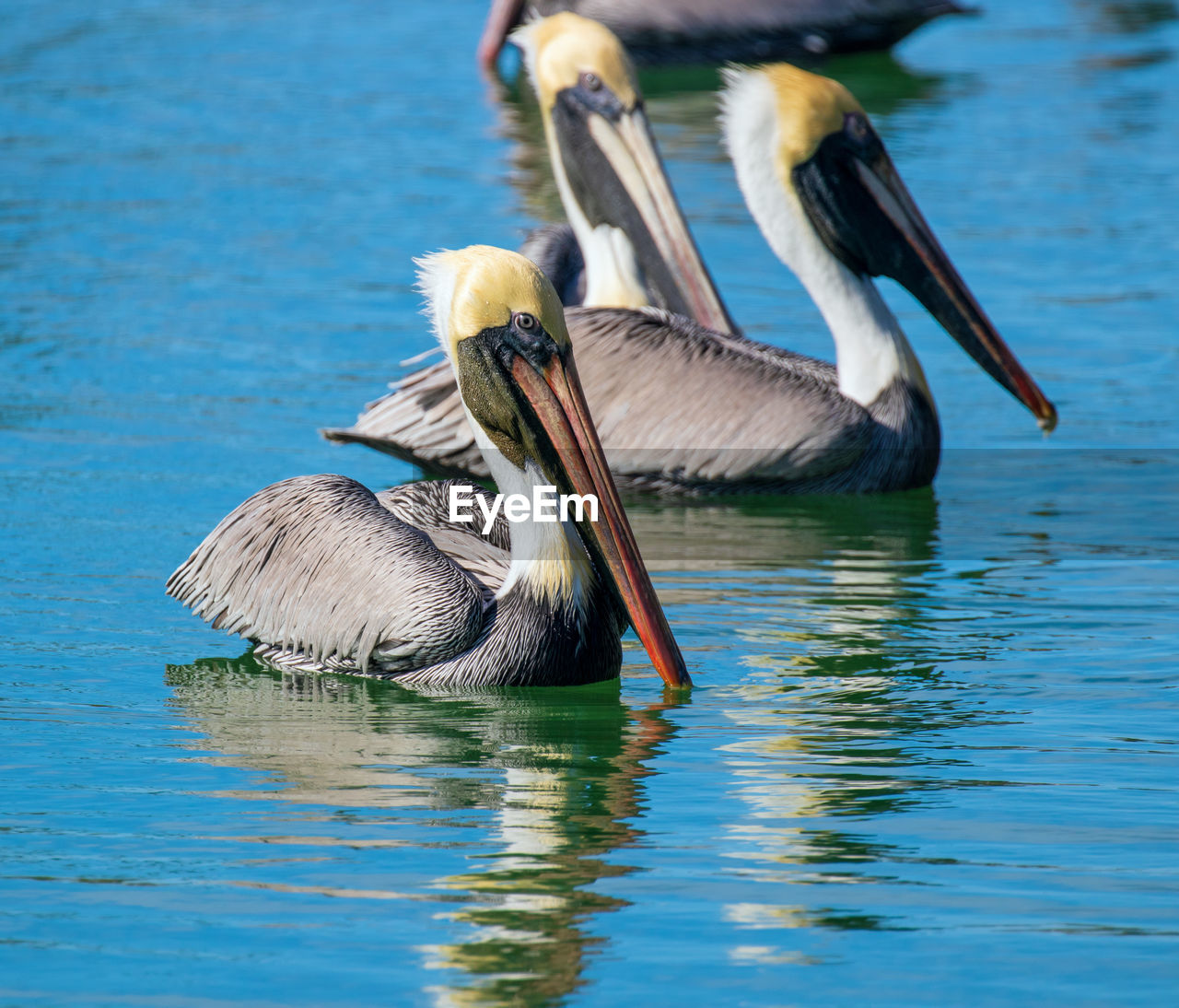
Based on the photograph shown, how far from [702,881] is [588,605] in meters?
1.23

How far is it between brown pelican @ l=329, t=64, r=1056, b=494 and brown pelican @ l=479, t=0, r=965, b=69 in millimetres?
7899

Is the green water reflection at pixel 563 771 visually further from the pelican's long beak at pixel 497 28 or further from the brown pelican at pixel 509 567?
the pelican's long beak at pixel 497 28

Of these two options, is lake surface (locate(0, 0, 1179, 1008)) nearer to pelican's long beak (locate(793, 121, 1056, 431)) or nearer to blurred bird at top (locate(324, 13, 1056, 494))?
blurred bird at top (locate(324, 13, 1056, 494))

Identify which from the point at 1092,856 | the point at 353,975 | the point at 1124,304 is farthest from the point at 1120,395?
the point at 353,975

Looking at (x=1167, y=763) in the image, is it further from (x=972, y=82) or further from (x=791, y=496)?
(x=972, y=82)

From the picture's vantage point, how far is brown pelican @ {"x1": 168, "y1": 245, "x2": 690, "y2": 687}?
16.1 feet

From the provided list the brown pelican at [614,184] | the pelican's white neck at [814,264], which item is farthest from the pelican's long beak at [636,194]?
the pelican's white neck at [814,264]

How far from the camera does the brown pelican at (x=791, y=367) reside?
6.90 m

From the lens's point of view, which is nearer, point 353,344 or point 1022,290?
point 353,344

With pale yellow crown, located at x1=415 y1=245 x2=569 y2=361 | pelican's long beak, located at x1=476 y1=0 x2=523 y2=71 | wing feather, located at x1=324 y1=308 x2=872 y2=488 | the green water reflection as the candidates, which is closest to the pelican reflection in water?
the green water reflection

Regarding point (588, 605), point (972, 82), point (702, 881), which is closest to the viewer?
→ point (702, 881)

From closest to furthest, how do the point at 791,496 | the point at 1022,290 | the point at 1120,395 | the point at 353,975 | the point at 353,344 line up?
the point at 353,975, the point at 791,496, the point at 1120,395, the point at 353,344, the point at 1022,290

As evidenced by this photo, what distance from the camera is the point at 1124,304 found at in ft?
30.1

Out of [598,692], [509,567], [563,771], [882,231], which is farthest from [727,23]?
[563,771]
